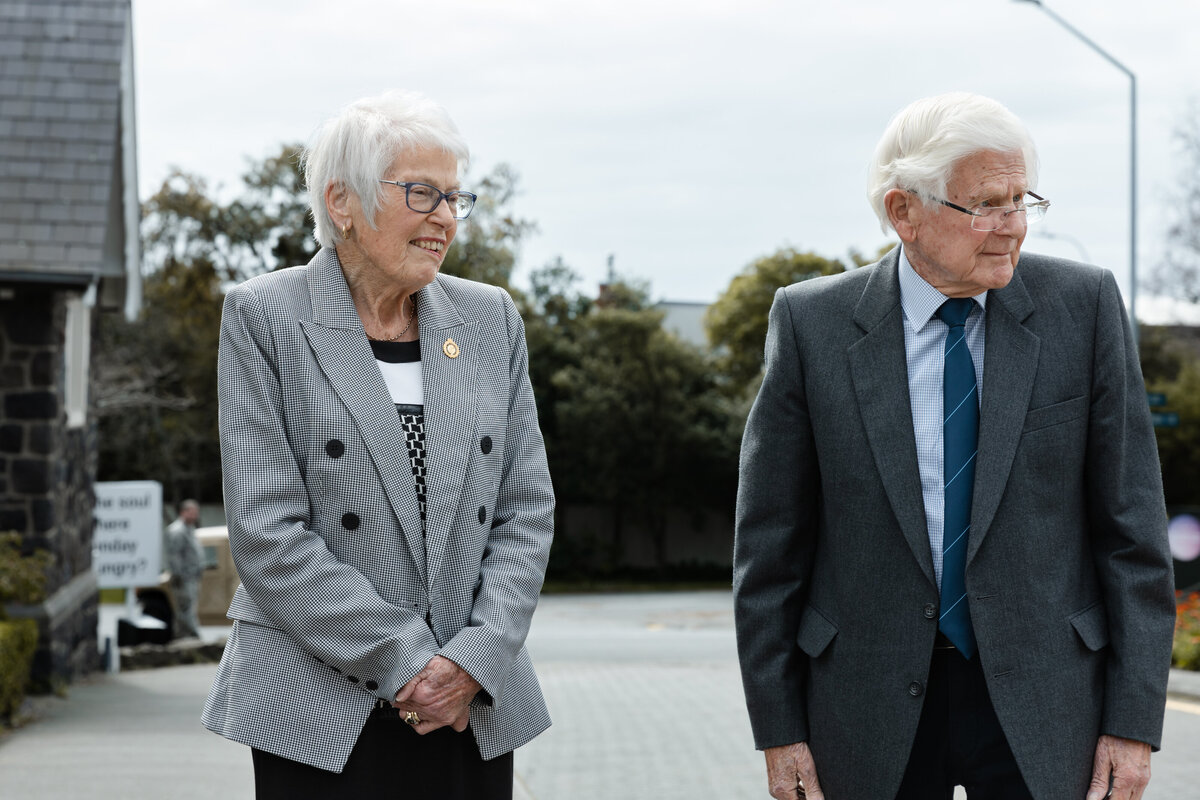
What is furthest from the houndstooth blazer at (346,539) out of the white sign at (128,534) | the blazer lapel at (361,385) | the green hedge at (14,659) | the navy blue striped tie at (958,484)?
the white sign at (128,534)

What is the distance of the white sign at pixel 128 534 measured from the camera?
1546 cm

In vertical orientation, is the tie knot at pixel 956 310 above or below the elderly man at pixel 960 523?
above

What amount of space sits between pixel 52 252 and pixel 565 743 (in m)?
5.66

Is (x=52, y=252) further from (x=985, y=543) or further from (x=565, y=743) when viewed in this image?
(x=985, y=543)

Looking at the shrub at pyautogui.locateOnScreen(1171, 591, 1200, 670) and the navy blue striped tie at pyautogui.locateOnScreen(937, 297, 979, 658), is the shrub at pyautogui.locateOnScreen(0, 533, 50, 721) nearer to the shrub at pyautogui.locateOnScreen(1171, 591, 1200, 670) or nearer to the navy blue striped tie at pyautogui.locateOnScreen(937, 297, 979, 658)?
the navy blue striped tie at pyautogui.locateOnScreen(937, 297, 979, 658)

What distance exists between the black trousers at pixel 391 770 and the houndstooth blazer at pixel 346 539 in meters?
0.05

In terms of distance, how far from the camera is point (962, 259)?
284 centimetres

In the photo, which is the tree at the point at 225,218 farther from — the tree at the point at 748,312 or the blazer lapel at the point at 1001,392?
the blazer lapel at the point at 1001,392

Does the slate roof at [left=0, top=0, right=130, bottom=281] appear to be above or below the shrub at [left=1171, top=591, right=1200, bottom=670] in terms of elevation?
above

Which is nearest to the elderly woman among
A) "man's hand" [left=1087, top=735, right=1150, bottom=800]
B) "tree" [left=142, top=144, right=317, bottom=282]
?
"man's hand" [left=1087, top=735, right=1150, bottom=800]

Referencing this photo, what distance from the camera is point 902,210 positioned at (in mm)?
2928

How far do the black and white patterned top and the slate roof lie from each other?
885 cm

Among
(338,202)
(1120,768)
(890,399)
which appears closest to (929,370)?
(890,399)

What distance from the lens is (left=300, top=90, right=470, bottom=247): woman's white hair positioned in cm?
291
